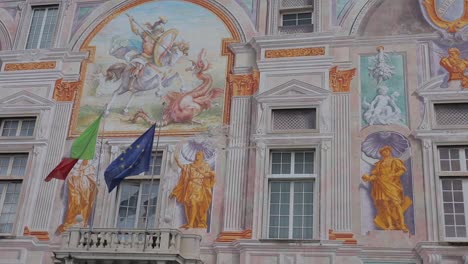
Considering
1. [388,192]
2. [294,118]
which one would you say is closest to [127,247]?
[294,118]

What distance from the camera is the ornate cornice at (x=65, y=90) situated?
74.8ft

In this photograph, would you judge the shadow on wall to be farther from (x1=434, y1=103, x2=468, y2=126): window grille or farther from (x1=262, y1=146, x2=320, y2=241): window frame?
(x1=262, y1=146, x2=320, y2=241): window frame

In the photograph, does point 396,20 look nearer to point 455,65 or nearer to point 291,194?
point 455,65

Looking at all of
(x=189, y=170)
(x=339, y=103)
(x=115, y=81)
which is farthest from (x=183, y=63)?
(x=339, y=103)

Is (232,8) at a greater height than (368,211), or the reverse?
(232,8)

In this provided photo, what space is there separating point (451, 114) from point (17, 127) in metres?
14.3

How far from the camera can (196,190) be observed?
20.3m

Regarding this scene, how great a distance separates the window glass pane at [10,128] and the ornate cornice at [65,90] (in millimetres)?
1657

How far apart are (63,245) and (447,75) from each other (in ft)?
41.4

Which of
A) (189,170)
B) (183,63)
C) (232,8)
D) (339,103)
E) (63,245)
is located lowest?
(63,245)

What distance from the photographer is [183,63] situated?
22703mm

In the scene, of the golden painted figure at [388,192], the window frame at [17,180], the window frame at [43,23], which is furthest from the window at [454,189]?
the window frame at [43,23]

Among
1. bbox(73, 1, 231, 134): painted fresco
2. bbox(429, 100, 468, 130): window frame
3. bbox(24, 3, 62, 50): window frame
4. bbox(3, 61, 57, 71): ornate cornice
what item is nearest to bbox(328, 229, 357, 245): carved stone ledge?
bbox(429, 100, 468, 130): window frame

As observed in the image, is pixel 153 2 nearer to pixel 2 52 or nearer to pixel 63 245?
pixel 2 52
